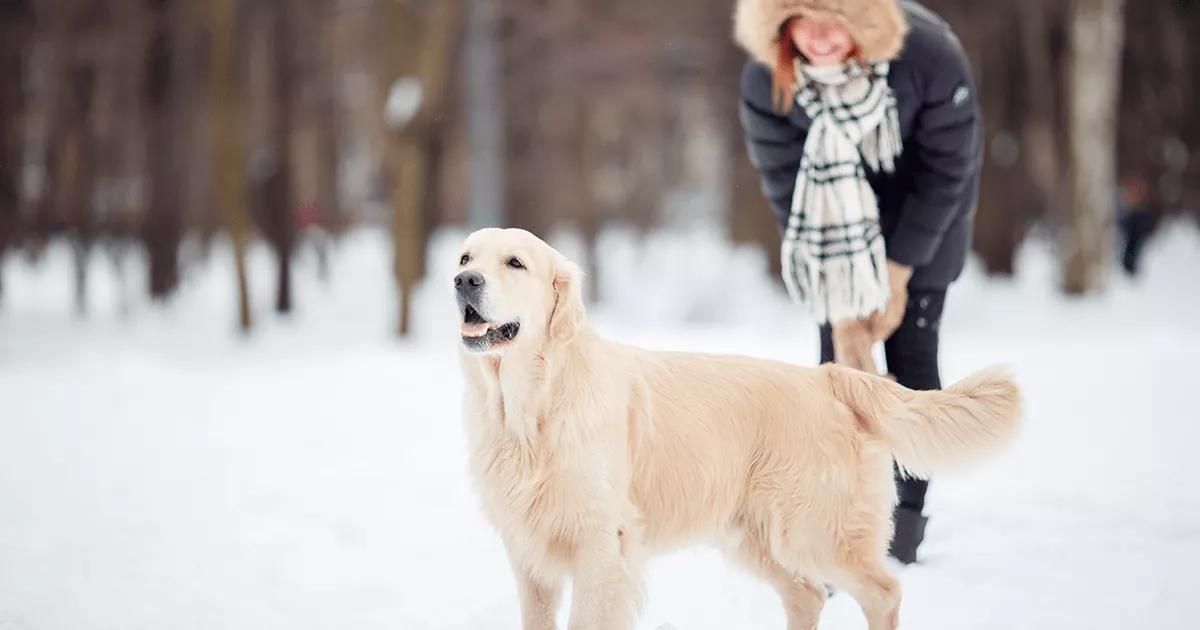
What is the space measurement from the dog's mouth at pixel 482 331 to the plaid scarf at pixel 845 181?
141cm

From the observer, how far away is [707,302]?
41.6 ft

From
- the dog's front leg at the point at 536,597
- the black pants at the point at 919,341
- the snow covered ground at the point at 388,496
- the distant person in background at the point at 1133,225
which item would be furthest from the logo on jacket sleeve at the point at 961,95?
the distant person in background at the point at 1133,225

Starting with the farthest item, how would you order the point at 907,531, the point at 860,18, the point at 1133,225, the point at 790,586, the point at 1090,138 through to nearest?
the point at 1133,225 → the point at 1090,138 → the point at 907,531 → the point at 860,18 → the point at 790,586

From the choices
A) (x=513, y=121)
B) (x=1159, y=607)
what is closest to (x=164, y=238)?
(x=513, y=121)

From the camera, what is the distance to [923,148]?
3.58 m

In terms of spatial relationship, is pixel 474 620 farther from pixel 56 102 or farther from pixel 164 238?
pixel 56 102

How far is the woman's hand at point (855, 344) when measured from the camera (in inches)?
145

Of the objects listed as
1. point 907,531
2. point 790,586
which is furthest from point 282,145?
point 790,586

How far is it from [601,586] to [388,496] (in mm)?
2456

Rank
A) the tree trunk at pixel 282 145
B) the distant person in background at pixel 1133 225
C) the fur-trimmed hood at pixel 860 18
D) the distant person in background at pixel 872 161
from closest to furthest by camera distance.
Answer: the fur-trimmed hood at pixel 860 18
the distant person in background at pixel 872 161
the tree trunk at pixel 282 145
the distant person in background at pixel 1133 225

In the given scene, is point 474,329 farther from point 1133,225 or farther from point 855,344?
point 1133,225

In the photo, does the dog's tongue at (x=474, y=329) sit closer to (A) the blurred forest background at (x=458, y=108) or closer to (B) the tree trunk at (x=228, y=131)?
(A) the blurred forest background at (x=458, y=108)

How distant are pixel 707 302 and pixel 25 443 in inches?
330

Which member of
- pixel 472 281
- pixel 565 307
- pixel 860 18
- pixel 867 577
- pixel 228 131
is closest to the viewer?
pixel 472 281
